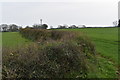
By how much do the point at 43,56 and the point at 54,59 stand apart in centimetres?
52

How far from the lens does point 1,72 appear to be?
4.39 metres

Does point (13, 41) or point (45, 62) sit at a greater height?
point (13, 41)

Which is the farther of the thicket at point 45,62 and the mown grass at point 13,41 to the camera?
the mown grass at point 13,41

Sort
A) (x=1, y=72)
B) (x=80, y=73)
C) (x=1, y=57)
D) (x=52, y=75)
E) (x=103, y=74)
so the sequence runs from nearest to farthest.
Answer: (x=1, y=72) → (x=1, y=57) → (x=52, y=75) → (x=80, y=73) → (x=103, y=74)

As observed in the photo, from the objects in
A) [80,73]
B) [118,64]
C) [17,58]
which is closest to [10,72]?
[17,58]

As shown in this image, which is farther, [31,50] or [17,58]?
[31,50]

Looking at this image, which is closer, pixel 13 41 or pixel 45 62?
pixel 45 62

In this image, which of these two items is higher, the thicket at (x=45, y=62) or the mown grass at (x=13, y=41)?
the mown grass at (x=13, y=41)

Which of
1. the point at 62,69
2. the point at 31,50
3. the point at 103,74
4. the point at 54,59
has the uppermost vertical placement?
the point at 31,50

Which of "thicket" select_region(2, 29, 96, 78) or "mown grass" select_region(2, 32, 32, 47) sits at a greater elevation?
"mown grass" select_region(2, 32, 32, 47)

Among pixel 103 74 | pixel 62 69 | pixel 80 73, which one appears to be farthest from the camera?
pixel 103 74

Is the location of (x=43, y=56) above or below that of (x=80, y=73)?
above

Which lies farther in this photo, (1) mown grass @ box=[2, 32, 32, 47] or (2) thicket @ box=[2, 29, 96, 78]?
(1) mown grass @ box=[2, 32, 32, 47]

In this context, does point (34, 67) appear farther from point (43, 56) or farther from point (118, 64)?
point (118, 64)
